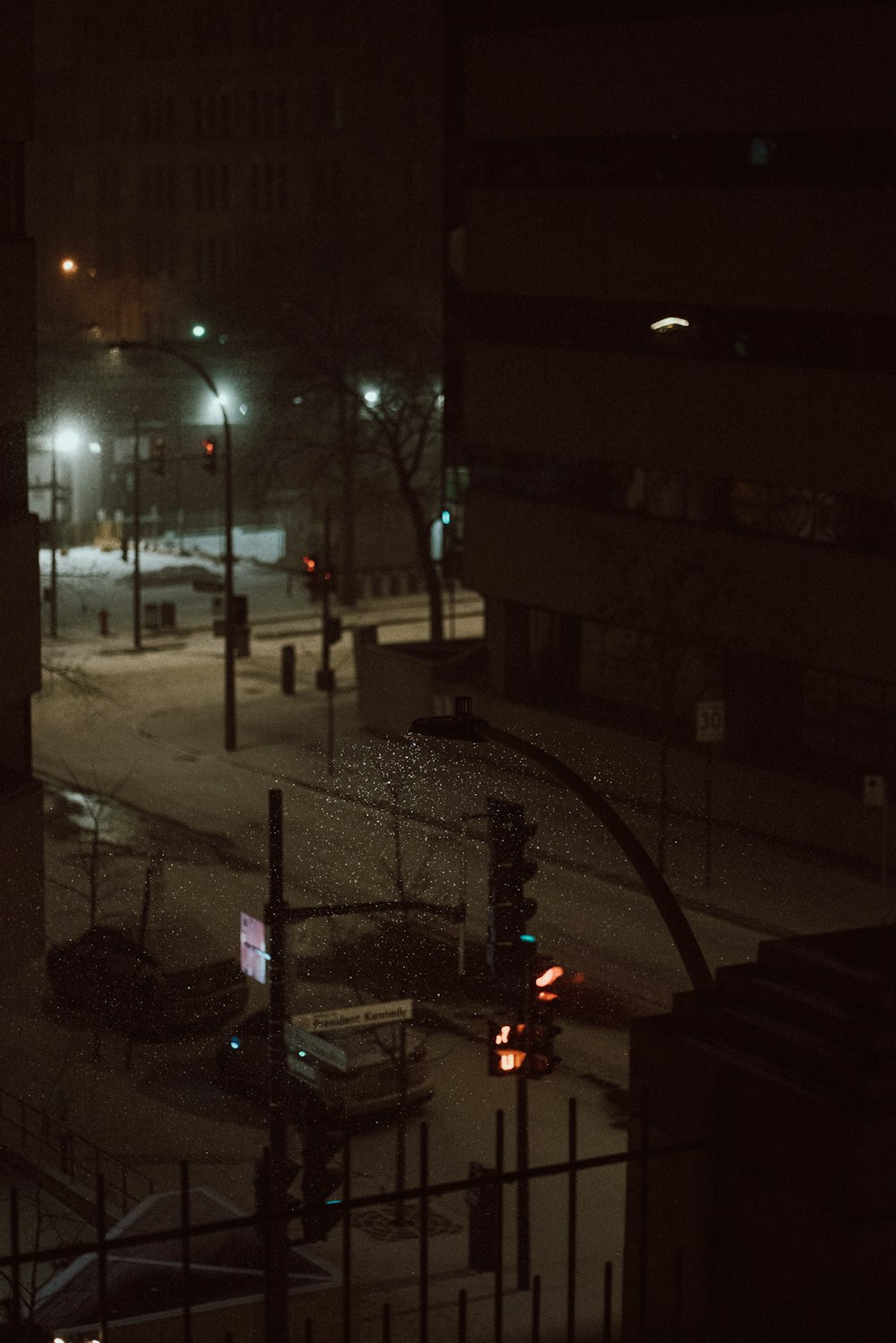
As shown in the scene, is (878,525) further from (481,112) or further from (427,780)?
(481,112)

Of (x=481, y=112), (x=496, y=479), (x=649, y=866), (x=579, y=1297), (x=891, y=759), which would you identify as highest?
(x=481, y=112)

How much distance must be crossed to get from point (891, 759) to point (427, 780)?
335 inches

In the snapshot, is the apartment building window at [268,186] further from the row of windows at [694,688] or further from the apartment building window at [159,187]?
the row of windows at [694,688]

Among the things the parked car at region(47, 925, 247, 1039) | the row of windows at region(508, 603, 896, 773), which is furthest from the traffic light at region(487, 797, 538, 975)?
the row of windows at region(508, 603, 896, 773)

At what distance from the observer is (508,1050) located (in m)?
16.0

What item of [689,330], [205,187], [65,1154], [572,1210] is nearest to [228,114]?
[205,187]

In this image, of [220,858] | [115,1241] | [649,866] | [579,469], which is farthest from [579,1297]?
[579,469]

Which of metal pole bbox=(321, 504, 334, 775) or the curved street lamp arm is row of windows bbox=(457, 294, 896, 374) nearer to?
metal pole bbox=(321, 504, 334, 775)

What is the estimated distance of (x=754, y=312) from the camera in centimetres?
3369

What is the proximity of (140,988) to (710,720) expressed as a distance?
33.5ft

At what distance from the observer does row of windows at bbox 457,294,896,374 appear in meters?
31.9

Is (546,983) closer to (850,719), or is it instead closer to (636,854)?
(636,854)

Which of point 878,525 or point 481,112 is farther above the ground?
point 481,112

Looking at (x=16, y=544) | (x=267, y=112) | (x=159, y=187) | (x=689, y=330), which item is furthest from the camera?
(x=159, y=187)
